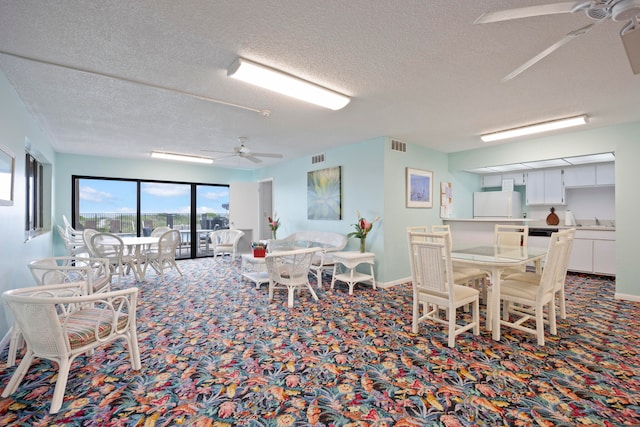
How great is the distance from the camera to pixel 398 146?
17.1 feet

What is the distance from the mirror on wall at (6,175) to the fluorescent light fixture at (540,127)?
5.92 meters

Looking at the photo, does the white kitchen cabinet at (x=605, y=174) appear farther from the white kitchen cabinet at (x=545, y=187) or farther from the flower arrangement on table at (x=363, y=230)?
the flower arrangement on table at (x=363, y=230)

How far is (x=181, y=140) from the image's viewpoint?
17.2ft

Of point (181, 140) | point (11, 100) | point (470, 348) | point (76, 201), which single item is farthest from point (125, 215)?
point (470, 348)

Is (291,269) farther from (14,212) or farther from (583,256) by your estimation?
(583,256)

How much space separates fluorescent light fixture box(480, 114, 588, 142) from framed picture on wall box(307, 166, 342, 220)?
263cm

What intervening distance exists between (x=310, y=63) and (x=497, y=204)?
5.84m

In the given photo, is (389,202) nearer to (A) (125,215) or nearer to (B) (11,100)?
(B) (11,100)

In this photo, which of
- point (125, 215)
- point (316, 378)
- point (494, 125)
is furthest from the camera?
point (125, 215)

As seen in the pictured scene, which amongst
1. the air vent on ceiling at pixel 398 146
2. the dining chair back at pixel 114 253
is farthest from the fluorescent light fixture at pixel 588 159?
the dining chair back at pixel 114 253

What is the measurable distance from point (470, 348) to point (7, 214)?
4453 mm

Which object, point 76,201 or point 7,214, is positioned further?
point 76,201

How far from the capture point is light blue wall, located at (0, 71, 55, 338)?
2.66 metres

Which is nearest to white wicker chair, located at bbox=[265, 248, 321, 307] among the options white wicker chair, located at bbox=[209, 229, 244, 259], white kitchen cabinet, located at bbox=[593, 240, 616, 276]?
white wicker chair, located at bbox=[209, 229, 244, 259]
